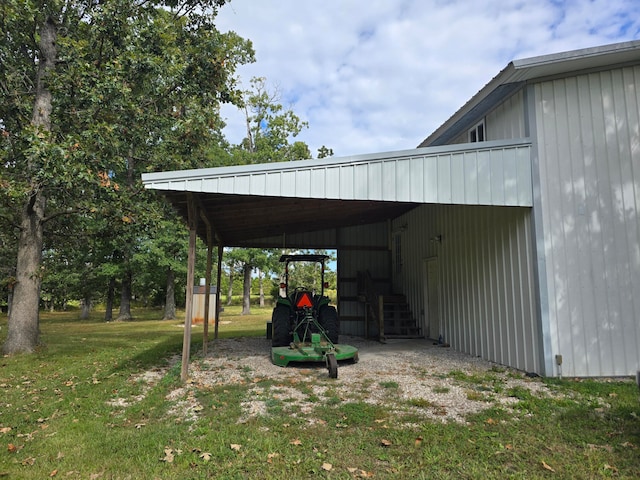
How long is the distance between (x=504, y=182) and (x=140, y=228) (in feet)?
26.0

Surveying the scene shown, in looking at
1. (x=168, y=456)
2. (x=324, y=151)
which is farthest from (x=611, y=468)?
(x=324, y=151)

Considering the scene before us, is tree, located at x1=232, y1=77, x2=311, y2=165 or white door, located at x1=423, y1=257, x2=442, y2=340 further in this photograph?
tree, located at x1=232, y1=77, x2=311, y2=165

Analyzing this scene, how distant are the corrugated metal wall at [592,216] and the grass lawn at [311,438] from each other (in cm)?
58

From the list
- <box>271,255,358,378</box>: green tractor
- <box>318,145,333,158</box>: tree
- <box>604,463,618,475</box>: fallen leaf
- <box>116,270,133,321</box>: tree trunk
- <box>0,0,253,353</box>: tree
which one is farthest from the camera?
<box>318,145,333,158</box>: tree

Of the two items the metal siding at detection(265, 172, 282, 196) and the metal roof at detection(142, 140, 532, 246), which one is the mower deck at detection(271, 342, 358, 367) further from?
the metal siding at detection(265, 172, 282, 196)

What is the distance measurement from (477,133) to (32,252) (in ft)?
32.0

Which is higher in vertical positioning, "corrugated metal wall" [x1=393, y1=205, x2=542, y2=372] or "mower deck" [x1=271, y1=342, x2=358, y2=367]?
"corrugated metal wall" [x1=393, y1=205, x2=542, y2=372]

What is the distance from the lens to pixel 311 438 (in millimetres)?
3428

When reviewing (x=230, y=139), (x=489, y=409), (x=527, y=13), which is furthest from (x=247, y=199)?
(x=230, y=139)

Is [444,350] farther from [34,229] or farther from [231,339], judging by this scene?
[34,229]

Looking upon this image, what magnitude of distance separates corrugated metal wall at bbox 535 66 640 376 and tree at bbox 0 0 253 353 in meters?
8.01

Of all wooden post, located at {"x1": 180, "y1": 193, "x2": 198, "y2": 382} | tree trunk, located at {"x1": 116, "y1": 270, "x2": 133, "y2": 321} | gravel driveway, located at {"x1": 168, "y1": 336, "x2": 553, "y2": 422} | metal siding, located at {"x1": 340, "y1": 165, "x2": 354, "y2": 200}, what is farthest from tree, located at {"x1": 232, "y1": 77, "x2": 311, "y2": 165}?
metal siding, located at {"x1": 340, "y1": 165, "x2": 354, "y2": 200}

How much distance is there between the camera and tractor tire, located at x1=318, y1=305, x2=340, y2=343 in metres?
7.54

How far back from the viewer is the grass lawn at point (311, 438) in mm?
2885
